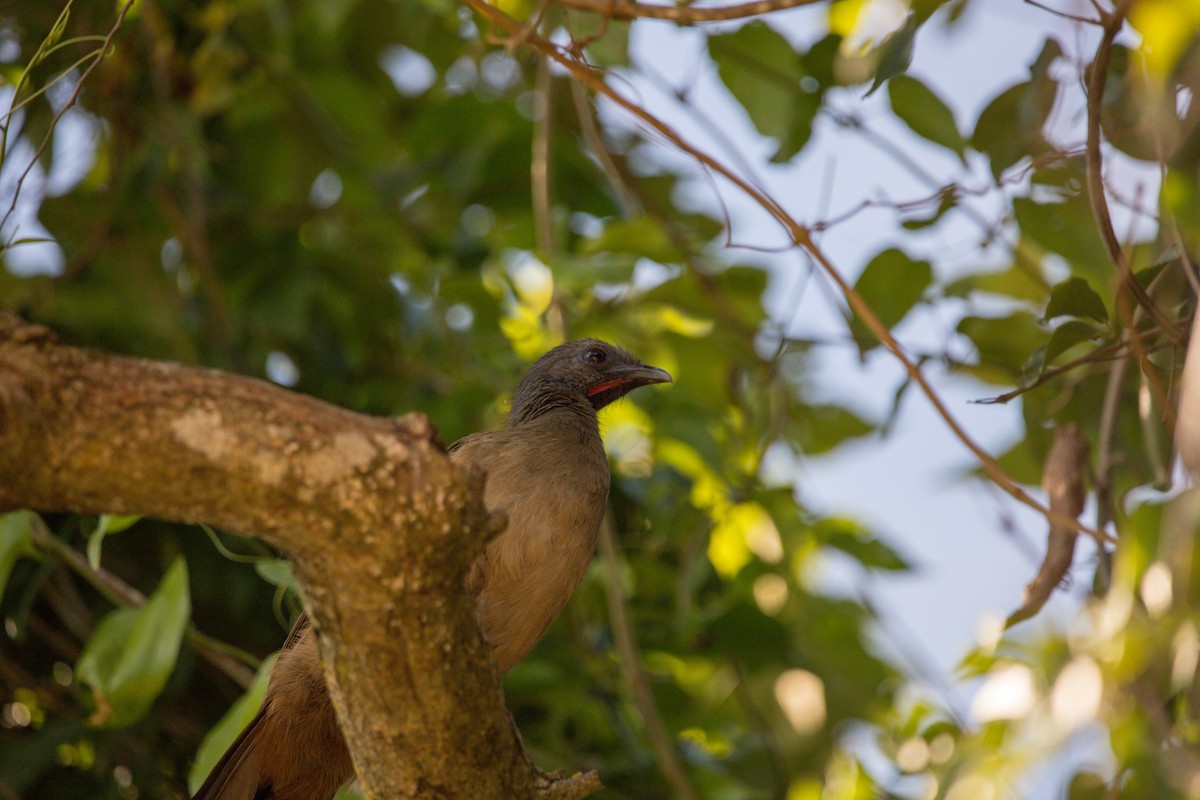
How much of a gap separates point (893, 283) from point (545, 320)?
59.5 inches

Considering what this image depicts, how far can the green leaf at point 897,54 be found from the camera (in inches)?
119

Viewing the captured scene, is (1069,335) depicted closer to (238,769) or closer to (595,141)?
(595,141)

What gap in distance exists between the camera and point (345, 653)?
2.16 m

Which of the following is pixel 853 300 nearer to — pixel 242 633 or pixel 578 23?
pixel 578 23

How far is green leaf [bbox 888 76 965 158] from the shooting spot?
3482mm

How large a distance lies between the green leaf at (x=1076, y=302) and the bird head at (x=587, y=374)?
1.66 metres

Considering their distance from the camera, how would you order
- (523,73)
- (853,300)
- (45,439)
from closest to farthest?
(45,439) < (853,300) < (523,73)

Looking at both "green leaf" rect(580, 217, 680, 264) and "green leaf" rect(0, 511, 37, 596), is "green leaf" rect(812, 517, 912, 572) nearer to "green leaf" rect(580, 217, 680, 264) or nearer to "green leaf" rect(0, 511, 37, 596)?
"green leaf" rect(580, 217, 680, 264)

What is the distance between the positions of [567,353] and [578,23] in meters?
1.15

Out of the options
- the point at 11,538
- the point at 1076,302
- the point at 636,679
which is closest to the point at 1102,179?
the point at 1076,302

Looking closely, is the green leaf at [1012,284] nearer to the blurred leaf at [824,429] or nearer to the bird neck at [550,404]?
the blurred leaf at [824,429]

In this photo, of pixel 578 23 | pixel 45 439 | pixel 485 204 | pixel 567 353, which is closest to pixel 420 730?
pixel 45 439

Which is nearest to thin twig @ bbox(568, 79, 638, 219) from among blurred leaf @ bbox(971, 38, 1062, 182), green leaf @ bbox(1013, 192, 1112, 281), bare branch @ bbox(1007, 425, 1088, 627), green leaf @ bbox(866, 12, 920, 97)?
green leaf @ bbox(866, 12, 920, 97)

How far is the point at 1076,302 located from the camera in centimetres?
290
